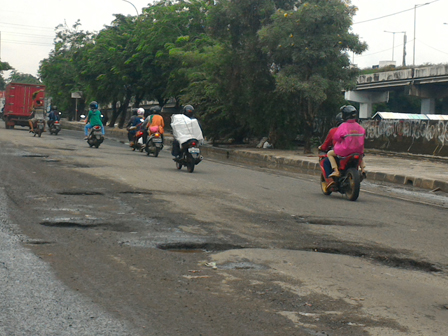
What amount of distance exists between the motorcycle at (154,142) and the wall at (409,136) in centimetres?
1016

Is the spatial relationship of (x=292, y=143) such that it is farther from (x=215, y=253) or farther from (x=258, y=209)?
(x=215, y=253)

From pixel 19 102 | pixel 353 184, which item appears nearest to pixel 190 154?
pixel 353 184

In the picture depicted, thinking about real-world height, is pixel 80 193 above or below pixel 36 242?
above

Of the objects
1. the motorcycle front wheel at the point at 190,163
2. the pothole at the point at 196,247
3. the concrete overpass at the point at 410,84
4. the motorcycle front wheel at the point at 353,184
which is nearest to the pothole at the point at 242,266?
the pothole at the point at 196,247

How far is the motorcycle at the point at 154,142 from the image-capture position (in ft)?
66.2

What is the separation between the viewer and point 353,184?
11031mm

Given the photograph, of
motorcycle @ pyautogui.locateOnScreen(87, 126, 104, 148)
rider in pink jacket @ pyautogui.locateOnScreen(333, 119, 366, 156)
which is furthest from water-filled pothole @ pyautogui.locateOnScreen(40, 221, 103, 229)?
motorcycle @ pyautogui.locateOnScreen(87, 126, 104, 148)

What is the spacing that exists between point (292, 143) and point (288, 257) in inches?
941

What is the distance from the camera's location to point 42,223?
711 centimetres

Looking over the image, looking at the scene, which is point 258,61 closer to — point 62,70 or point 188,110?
point 188,110

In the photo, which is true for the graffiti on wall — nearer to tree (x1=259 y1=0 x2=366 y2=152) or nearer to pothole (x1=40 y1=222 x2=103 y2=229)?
tree (x1=259 y1=0 x2=366 y2=152)

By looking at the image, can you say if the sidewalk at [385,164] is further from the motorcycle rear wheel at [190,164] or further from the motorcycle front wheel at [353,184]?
the motorcycle rear wheel at [190,164]

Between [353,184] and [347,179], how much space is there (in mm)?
332

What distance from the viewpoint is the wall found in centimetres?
2336
